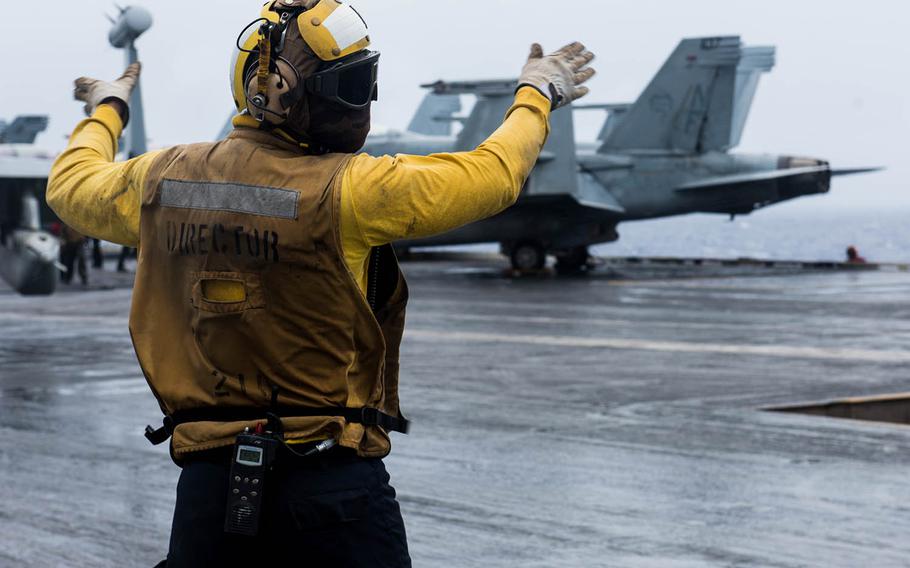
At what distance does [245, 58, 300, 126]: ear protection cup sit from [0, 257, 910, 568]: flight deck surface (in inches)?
142

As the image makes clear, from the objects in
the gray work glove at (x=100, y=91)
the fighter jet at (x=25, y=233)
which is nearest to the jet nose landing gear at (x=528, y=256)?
the fighter jet at (x=25, y=233)

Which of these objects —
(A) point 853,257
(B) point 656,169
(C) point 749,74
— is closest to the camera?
(B) point 656,169

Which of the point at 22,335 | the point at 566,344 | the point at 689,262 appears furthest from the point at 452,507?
the point at 689,262

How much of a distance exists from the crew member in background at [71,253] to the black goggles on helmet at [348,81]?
2784 centimetres

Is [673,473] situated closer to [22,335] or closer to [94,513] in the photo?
[94,513]

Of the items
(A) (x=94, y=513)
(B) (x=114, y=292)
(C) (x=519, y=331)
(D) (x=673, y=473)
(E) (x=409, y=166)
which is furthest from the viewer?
(B) (x=114, y=292)

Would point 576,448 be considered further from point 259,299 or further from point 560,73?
point 259,299

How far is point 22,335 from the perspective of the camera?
18.6 metres

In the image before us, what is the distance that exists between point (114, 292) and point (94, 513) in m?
21.0

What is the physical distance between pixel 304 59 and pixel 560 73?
70cm

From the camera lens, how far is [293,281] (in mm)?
2967

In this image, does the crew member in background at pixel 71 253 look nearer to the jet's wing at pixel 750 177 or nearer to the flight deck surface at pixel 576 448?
the flight deck surface at pixel 576 448

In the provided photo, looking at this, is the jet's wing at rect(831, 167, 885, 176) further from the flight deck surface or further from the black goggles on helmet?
the black goggles on helmet

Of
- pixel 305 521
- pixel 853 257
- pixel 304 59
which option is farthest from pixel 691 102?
pixel 305 521
